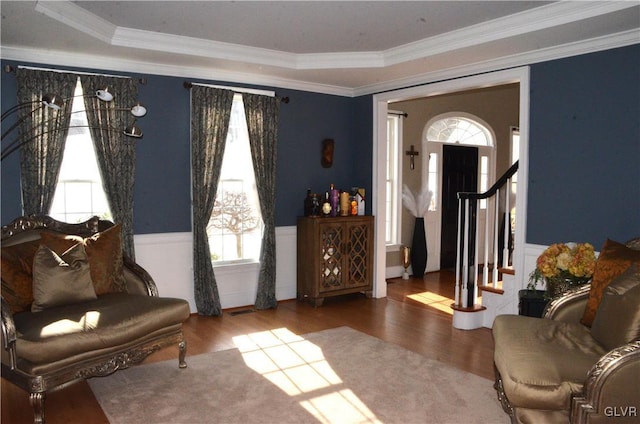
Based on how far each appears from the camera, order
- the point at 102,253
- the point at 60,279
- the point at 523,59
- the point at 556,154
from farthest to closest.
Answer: the point at 523,59 → the point at 556,154 → the point at 102,253 → the point at 60,279

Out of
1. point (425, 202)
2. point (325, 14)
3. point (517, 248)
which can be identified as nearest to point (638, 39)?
point (517, 248)

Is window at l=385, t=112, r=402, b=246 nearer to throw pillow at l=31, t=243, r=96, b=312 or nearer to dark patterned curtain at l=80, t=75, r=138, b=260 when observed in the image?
dark patterned curtain at l=80, t=75, r=138, b=260

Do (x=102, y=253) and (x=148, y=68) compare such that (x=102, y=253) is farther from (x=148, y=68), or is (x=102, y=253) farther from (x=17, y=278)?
(x=148, y=68)

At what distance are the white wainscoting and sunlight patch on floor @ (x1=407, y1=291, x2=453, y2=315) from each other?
145 centimetres

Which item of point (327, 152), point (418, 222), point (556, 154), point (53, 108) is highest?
point (53, 108)

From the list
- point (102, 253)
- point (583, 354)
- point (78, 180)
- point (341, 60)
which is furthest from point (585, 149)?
point (78, 180)

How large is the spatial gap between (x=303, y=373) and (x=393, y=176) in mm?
4001

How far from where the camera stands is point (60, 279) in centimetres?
347

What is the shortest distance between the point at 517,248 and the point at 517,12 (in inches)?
76.9

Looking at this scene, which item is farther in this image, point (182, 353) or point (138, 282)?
point (138, 282)

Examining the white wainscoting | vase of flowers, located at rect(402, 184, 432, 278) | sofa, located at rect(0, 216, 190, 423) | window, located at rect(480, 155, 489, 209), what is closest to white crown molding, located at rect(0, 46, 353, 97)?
sofa, located at rect(0, 216, 190, 423)

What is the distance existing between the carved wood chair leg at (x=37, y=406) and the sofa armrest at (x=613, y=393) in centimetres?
273

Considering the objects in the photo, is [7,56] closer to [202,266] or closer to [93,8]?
[93,8]

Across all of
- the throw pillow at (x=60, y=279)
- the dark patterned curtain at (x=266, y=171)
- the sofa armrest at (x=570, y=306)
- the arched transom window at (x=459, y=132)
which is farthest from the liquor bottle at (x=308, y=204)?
the sofa armrest at (x=570, y=306)
